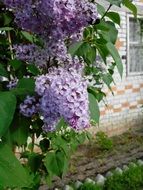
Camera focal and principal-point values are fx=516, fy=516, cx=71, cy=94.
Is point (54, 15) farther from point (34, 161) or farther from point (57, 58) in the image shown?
point (34, 161)

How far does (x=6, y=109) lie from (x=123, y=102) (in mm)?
7793

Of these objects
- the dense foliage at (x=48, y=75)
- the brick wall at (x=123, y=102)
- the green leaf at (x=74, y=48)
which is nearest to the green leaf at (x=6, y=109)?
the dense foliage at (x=48, y=75)

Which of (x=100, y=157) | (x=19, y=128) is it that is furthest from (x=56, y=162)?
(x=100, y=157)

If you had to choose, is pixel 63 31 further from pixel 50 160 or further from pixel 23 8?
pixel 50 160

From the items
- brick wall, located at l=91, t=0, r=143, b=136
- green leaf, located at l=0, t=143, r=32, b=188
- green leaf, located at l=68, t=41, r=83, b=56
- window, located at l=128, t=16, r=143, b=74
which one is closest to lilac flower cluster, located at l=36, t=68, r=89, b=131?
green leaf, located at l=0, t=143, r=32, b=188

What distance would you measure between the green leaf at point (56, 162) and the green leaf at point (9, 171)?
0.62 m

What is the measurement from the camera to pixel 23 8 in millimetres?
1437

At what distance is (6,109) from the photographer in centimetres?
124

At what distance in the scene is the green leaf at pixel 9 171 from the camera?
1257 mm

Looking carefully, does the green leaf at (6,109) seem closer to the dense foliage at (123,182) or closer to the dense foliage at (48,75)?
the dense foliage at (48,75)

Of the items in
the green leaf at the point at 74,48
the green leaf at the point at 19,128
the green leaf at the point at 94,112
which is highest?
the green leaf at the point at 74,48

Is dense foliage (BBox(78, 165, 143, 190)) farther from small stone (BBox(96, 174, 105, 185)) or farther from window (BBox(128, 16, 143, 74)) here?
window (BBox(128, 16, 143, 74))

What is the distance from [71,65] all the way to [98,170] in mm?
4635

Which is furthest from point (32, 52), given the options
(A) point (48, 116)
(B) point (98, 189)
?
(B) point (98, 189)
